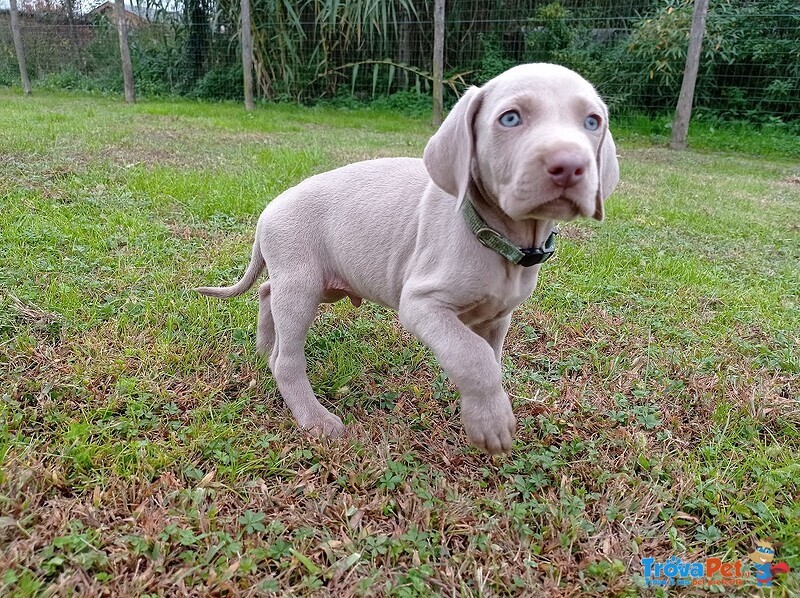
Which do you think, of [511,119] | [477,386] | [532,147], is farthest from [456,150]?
[477,386]

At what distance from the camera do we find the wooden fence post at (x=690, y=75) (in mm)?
9367

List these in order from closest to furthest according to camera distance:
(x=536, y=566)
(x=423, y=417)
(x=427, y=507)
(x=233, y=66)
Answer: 1. (x=536, y=566)
2. (x=427, y=507)
3. (x=423, y=417)
4. (x=233, y=66)

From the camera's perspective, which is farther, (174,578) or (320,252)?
(320,252)

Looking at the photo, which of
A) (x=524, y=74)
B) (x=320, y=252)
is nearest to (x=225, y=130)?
(x=320, y=252)

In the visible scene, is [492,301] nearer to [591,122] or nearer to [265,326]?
[591,122]

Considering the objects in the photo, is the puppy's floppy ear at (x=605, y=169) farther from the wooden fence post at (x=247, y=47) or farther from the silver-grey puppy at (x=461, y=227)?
the wooden fence post at (x=247, y=47)

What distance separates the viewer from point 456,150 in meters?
2.01

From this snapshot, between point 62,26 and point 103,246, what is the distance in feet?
47.3

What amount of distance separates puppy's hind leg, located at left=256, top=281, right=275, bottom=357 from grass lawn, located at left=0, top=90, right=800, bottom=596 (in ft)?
0.33

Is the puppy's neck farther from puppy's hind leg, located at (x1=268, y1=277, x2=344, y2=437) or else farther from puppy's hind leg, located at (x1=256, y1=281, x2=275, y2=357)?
puppy's hind leg, located at (x1=256, y1=281, x2=275, y2=357)

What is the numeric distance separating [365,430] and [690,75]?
954cm

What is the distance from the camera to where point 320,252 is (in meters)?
2.50

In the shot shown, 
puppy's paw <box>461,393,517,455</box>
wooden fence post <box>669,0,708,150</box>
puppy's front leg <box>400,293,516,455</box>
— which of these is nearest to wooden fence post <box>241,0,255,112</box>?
wooden fence post <box>669,0,708,150</box>

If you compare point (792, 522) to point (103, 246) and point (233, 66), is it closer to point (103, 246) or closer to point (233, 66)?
point (103, 246)
